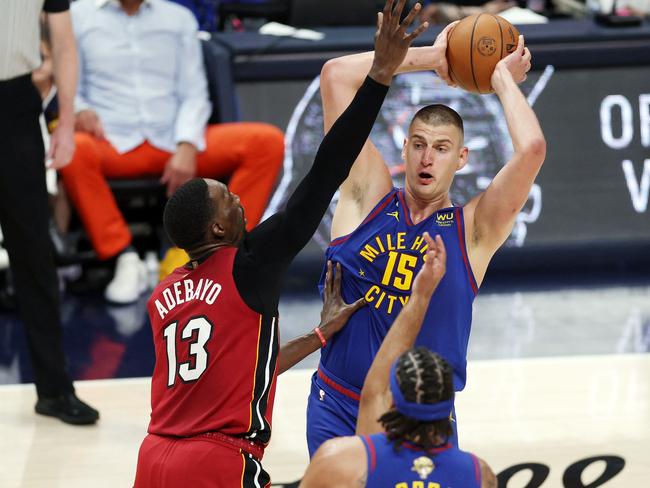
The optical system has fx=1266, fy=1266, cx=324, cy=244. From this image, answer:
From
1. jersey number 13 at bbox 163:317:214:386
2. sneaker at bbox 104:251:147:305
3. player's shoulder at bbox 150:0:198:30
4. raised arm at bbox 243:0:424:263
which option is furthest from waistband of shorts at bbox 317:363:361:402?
player's shoulder at bbox 150:0:198:30

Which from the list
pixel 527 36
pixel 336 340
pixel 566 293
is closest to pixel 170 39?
pixel 527 36

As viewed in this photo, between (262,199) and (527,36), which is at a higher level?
(527,36)

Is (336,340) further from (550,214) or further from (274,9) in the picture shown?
(274,9)

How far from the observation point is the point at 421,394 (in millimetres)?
3080

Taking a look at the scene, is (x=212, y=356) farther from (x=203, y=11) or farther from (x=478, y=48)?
(x=203, y=11)

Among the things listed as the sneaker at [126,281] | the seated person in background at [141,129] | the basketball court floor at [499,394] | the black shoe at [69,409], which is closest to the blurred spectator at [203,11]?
the seated person in background at [141,129]

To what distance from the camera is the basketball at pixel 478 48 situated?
4316 millimetres

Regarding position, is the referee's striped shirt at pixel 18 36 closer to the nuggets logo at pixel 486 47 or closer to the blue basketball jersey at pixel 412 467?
the nuggets logo at pixel 486 47

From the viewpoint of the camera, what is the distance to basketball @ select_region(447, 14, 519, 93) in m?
4.32

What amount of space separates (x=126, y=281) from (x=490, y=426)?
2813 millimetres

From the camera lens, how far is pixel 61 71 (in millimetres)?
5848

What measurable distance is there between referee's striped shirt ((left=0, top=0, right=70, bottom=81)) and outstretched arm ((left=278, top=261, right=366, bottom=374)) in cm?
196

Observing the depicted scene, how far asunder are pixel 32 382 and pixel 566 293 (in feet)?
A: 11.0

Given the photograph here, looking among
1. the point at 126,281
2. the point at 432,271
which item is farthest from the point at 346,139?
the point at 126,281
